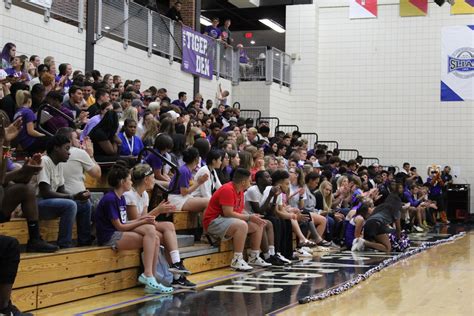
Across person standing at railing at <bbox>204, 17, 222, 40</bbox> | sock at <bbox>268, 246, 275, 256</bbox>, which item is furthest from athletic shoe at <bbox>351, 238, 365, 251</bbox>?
person standing at railing at <bbox>204, 17, 222, 40</bbox>

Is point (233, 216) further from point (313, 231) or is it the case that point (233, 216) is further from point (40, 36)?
point (40, 36)

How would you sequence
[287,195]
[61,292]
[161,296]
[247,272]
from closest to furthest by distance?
[61,292] < [161,296] < [247,272] < [287,195]

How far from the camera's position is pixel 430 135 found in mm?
25734

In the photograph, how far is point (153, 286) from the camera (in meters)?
7.93

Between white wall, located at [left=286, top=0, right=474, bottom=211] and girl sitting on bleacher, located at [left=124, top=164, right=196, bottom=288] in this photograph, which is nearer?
girl sitting on bleacher, located at [left=124, top=164, right=196, bottom=288]

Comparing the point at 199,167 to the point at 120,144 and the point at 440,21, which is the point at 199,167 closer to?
the point at 120,144

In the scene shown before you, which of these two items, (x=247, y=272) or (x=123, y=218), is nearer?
(x=123, y=218)

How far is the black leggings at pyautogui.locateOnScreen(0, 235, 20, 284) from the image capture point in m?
5.93

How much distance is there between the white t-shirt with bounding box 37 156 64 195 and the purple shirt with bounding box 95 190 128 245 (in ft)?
1.60

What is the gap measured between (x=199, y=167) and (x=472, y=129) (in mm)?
16461

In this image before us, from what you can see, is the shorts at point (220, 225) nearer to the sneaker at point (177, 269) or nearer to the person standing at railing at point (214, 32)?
the sneaker at point (177, 269)

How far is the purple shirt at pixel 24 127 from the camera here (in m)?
8.99

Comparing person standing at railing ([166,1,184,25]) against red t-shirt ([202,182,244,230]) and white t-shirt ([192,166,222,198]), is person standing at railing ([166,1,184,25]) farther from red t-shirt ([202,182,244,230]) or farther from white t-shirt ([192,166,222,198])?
red t-shirt ([202,182,244,230])

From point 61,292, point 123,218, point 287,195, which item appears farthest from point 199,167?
point 61,292
